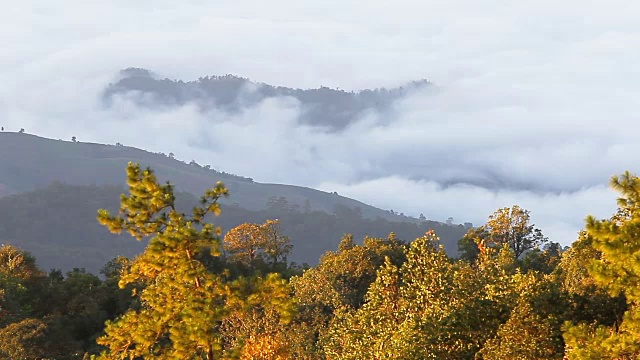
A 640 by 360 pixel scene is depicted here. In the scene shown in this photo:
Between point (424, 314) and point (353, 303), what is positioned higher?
point (424, 314)

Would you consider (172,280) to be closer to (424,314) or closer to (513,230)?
(424,314)

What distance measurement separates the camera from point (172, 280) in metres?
19.4

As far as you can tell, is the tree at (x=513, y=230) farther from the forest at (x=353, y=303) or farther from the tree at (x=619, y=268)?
the tree at (x=619, y=268)

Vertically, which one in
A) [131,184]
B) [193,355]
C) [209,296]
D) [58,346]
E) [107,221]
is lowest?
[58,346]

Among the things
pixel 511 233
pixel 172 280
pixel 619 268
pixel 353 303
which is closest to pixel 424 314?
pixel 619 268

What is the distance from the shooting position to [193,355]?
63.5ft

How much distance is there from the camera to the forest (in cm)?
1858

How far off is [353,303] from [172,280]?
45264 mm

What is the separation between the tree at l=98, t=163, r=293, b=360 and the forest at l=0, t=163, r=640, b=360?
40mm

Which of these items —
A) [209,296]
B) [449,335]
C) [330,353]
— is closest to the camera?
→ [209,296]

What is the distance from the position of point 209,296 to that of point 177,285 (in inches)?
39.2

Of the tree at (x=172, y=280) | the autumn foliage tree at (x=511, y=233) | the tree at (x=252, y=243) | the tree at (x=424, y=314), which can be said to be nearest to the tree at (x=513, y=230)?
the autumn foliage tree at (x=511, y=233)

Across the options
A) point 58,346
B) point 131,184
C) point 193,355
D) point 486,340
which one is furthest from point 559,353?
point 58,346

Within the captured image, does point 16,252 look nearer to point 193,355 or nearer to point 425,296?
point 425,296
